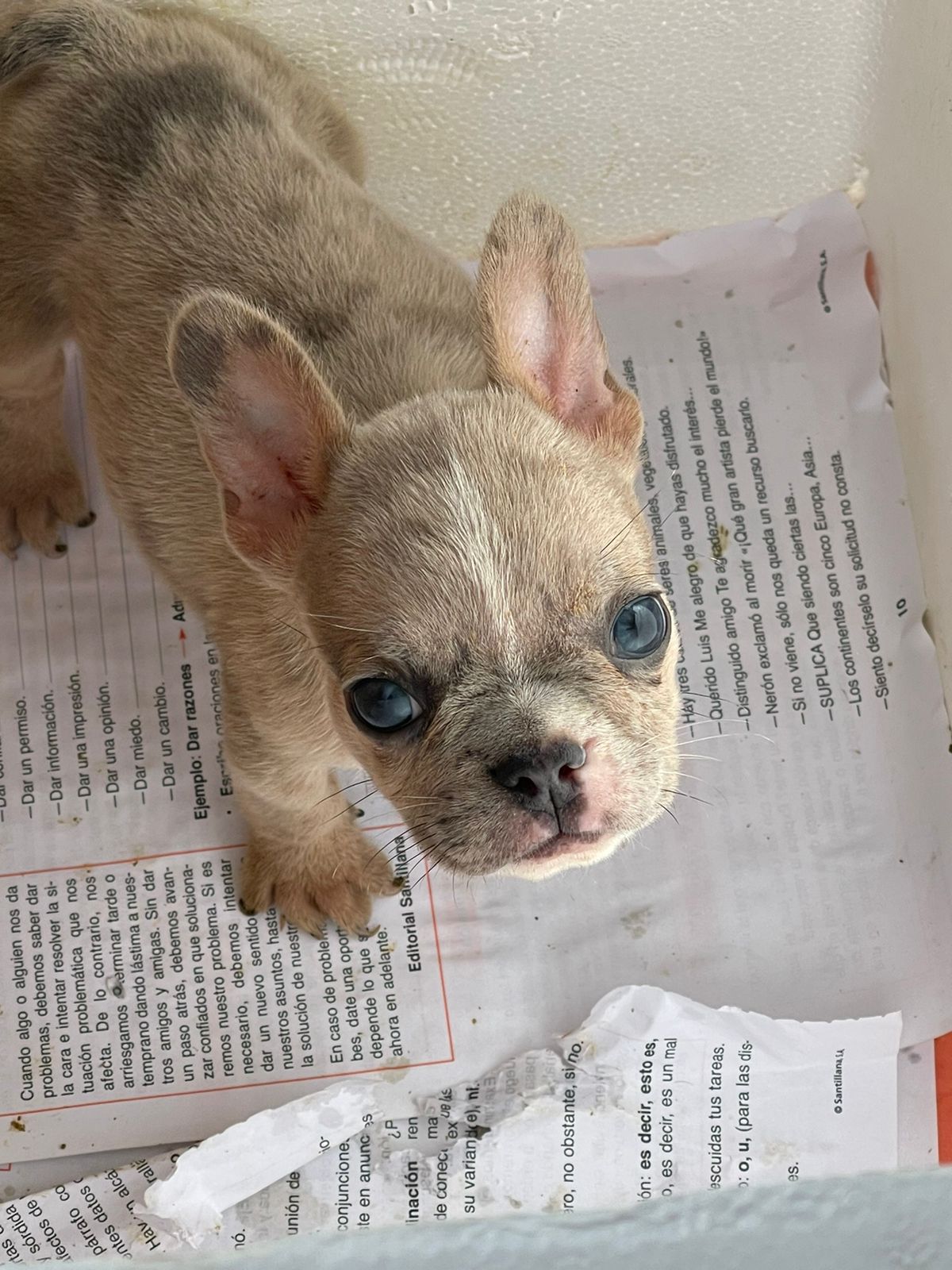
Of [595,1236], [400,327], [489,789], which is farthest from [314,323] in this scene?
[595,1236]

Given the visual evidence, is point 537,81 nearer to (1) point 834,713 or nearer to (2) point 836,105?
(2) point 836,105

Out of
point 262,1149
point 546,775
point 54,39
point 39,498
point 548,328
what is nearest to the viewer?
point 546,775

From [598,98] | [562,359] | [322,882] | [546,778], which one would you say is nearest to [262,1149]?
[322,882]

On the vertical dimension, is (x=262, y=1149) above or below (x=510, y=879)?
below

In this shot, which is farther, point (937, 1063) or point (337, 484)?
point (937, 1063)

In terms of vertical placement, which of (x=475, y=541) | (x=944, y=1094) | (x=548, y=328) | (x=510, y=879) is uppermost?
(x=548, y=328)

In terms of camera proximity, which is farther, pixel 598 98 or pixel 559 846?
pixel 598 98

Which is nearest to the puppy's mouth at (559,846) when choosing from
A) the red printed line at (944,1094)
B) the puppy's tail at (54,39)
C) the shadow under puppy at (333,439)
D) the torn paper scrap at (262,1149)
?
the shadow under puppy at (333,439)

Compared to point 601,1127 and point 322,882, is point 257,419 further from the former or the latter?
point 601,1127
